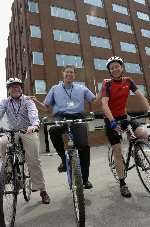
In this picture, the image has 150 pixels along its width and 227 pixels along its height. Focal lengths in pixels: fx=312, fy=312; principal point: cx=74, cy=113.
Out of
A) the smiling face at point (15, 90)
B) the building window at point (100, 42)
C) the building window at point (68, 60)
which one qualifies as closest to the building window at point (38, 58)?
the building window at point (68, 60)

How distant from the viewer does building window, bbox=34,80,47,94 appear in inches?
1294

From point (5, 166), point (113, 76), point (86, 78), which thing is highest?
point (86, 78)

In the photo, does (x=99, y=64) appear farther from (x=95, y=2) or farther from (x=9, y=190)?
(x=9, y=190)

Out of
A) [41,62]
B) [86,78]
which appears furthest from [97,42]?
[41,62]

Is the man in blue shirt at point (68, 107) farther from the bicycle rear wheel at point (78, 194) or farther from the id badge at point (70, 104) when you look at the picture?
the bicycle rear wheel at point (78, 194)

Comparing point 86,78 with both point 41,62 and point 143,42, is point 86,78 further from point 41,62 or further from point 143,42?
point 143,42

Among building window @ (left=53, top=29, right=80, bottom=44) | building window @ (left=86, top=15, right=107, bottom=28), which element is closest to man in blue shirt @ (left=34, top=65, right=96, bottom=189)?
building window @ (left=53, top=29, right=80, bottom=44)

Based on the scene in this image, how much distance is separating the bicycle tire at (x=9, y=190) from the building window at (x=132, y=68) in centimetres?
3757

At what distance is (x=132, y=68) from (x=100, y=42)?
18.2 feet

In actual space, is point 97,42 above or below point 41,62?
above

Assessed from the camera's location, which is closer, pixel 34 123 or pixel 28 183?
pixel 34 123

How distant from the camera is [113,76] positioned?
5547 mm

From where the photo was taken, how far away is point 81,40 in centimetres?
3794

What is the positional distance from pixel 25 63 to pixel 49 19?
584 cm
